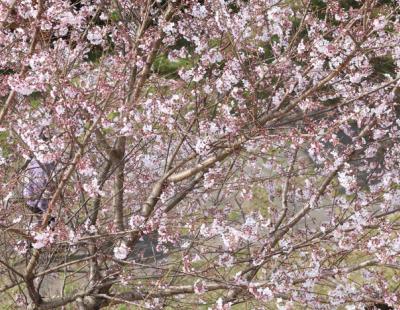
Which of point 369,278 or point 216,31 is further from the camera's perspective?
point 369,278

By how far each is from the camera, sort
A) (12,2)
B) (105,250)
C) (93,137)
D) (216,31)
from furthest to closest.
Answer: (93,137) < (216,31) < (105,250) < (12,2)

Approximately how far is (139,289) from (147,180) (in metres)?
1.27

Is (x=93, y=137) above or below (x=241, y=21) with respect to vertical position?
below

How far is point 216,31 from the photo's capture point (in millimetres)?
4637

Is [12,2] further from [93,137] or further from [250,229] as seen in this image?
[250,229]

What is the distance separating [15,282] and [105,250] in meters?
0.67

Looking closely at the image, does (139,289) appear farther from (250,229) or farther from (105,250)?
(250,229)

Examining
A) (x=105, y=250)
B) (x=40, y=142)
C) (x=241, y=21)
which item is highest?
(x=241, y=21)

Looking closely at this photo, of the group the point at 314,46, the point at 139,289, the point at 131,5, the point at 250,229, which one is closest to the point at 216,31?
the point at 131,5

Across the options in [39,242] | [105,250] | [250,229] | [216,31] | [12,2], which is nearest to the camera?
[39,242]

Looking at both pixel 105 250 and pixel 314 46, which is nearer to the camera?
pixel 314 46

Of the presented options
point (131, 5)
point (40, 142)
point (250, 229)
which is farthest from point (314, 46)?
point (40, 142)

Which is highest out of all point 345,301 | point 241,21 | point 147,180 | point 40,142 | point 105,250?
point 241,21

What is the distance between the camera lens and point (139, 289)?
4.05 meters
